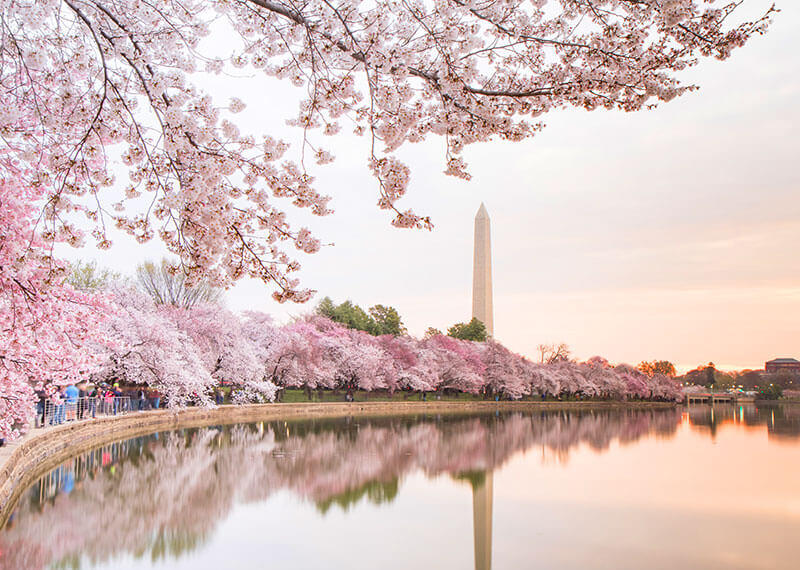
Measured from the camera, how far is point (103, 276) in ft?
120

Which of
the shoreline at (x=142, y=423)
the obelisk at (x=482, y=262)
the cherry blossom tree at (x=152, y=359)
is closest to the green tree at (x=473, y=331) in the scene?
the obelisk at (x=482, y=262)

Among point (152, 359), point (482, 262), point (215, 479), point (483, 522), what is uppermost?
point (482, 262)

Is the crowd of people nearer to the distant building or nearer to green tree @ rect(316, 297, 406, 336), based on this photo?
green tree @ rect(316, 297, 406, 336)

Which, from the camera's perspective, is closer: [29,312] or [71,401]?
[29,312]

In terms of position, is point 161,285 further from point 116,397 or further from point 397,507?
point 397,507

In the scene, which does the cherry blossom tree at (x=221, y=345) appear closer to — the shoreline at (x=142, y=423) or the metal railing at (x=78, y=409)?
the shoreline at (x=142, y=423)

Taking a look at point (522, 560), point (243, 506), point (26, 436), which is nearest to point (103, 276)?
point (26, 436)

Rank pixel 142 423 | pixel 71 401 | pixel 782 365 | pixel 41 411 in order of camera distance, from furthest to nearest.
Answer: pixel 782 365, pixel 142 423, pixel 71 401, pixel 41 411

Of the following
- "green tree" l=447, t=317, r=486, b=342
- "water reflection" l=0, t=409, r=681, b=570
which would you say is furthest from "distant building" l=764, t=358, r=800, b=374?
"water reflection" l=0, t=409, r=681, b=570

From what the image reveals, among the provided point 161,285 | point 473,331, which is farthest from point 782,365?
point 161,285

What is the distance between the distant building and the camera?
460 ft

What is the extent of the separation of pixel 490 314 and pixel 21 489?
44866 mm

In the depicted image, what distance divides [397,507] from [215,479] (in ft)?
15.8

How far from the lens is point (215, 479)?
1559 cm
